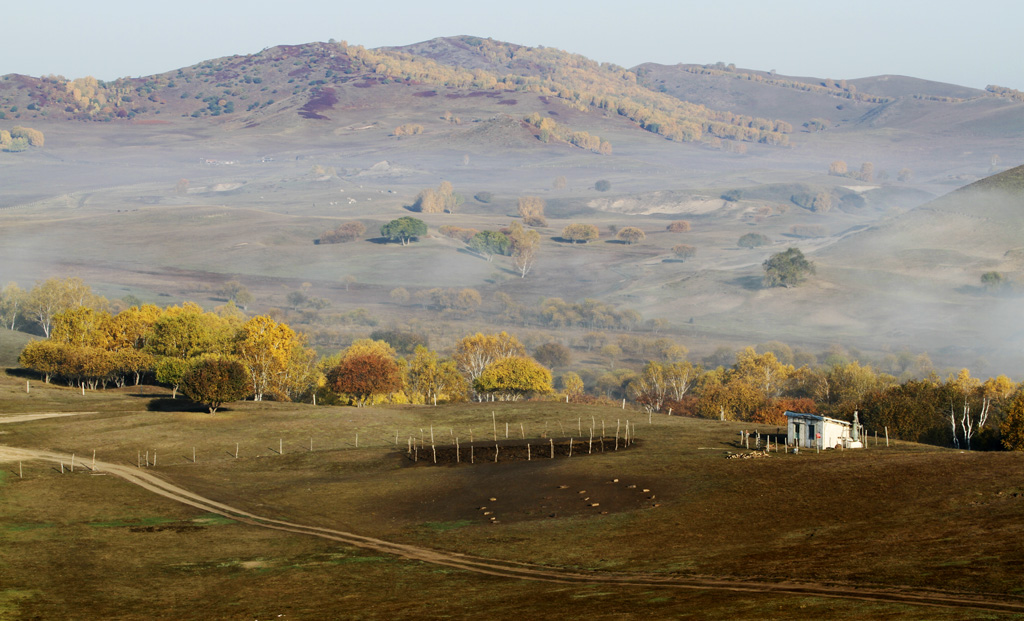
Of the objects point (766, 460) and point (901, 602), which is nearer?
point (901, 602)

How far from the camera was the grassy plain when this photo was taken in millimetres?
37781

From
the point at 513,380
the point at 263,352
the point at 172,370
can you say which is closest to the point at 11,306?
the point at 263,352

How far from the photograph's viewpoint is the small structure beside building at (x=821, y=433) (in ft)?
219

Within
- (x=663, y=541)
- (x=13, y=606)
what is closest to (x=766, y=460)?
(x=663, y=541)

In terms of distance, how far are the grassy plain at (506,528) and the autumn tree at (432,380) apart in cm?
5018

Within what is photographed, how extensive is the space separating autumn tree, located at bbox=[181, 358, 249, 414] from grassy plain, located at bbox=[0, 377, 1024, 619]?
8.44 metres

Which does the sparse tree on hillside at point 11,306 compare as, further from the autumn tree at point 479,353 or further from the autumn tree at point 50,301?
the autumn tree at point 479,353

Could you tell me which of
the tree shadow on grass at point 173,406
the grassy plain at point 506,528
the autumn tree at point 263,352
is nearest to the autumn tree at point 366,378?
the autumn tree at point 263,352

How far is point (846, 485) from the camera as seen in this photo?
52.6 metres

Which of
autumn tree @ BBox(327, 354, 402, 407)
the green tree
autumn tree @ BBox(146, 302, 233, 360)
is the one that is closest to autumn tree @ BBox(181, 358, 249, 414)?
the green tree

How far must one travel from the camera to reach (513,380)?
119250mm

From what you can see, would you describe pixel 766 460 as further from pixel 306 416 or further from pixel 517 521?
pixel 306 416

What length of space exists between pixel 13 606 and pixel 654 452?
142 feet

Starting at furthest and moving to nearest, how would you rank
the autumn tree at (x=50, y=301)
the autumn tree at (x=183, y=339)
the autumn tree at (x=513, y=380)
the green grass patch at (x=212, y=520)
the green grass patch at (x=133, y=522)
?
the autumn tree at (x=50, y=301), the autumn tree at (x=513, y=380), the autumn tree at (x=183, y=339), the green grass patch at (x=212, y=520), the green grass patch at (x=133, y=522)
